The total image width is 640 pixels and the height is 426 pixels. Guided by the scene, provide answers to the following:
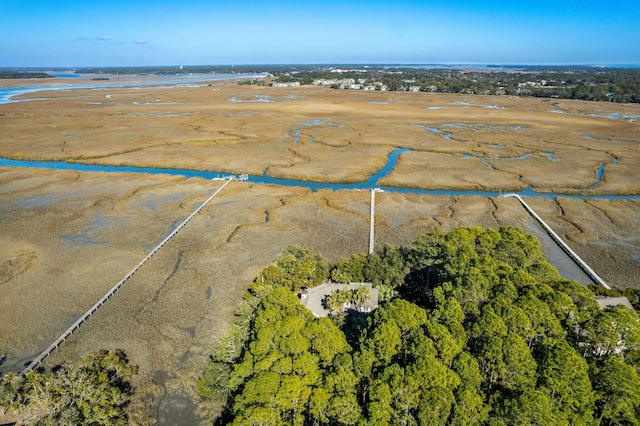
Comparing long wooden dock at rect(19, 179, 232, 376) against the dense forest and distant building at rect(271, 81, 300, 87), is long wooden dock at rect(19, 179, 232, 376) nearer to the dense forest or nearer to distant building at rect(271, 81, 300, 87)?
the dense forest

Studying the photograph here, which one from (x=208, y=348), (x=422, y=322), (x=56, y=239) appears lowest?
(x=208, y=348)

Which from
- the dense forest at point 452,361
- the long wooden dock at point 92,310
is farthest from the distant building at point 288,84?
the dense forest at point 452,361

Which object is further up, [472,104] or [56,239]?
[472,104]

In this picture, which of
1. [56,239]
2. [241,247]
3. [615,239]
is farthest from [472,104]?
[56,239]

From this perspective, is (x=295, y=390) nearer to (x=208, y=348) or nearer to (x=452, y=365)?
(x=452, y=365)

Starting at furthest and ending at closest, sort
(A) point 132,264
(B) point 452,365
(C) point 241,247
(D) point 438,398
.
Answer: (C) point 241,247
(A) point 132,264
(B) point 452,365
(D) point 438,398

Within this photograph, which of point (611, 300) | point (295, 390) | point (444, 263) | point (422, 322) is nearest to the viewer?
point (295, 390)

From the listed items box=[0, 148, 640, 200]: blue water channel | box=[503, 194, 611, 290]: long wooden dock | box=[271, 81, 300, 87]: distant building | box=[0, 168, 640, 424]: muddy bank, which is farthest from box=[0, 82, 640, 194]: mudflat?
box=[271, 81, 300, 87]: distant building
